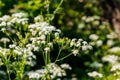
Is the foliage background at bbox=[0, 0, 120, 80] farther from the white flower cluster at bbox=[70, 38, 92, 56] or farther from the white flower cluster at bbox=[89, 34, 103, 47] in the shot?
the white flower cluster at bbox=[70, 38, 92, 56]

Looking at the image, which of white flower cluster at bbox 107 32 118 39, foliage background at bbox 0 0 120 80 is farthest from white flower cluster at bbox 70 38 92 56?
white flower cluster at bbox 107 32 118 39

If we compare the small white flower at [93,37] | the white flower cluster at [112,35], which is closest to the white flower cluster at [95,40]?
the small white flower at [93,37]

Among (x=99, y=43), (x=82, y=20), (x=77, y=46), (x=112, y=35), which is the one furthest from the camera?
(x=82, y=20)

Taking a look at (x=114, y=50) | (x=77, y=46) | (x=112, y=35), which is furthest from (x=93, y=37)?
(x=77, y=46)

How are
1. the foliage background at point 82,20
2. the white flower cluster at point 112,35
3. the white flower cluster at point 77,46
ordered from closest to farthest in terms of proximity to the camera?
1. the white flower cluster at point 77,46
2. the foliage background at point 82,20
3. the white flower cluster at point 112,35

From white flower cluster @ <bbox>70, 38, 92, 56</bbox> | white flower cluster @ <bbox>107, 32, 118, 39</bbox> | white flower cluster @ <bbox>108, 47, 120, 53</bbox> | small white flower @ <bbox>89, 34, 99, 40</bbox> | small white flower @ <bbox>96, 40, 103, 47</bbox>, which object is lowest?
white flower cluster @ <bbox>70, 38, 92, 56</bbox>

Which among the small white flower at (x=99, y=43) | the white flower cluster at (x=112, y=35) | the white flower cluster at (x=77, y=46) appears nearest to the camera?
the white flower cluster at (x=77, y=46)

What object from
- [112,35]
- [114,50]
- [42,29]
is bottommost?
[42,29]

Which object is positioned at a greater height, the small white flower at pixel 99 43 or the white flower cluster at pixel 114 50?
the small white flower at pixel 99 43

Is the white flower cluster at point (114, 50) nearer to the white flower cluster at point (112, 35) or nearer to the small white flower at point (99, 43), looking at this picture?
the small white flower at point (99, 43)

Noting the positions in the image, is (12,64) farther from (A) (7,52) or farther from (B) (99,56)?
(B) (99,56)

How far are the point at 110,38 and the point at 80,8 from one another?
976mm

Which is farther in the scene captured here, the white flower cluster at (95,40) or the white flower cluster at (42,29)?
the white flower cluster at (95,40)

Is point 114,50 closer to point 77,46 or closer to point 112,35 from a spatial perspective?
point 112,35
